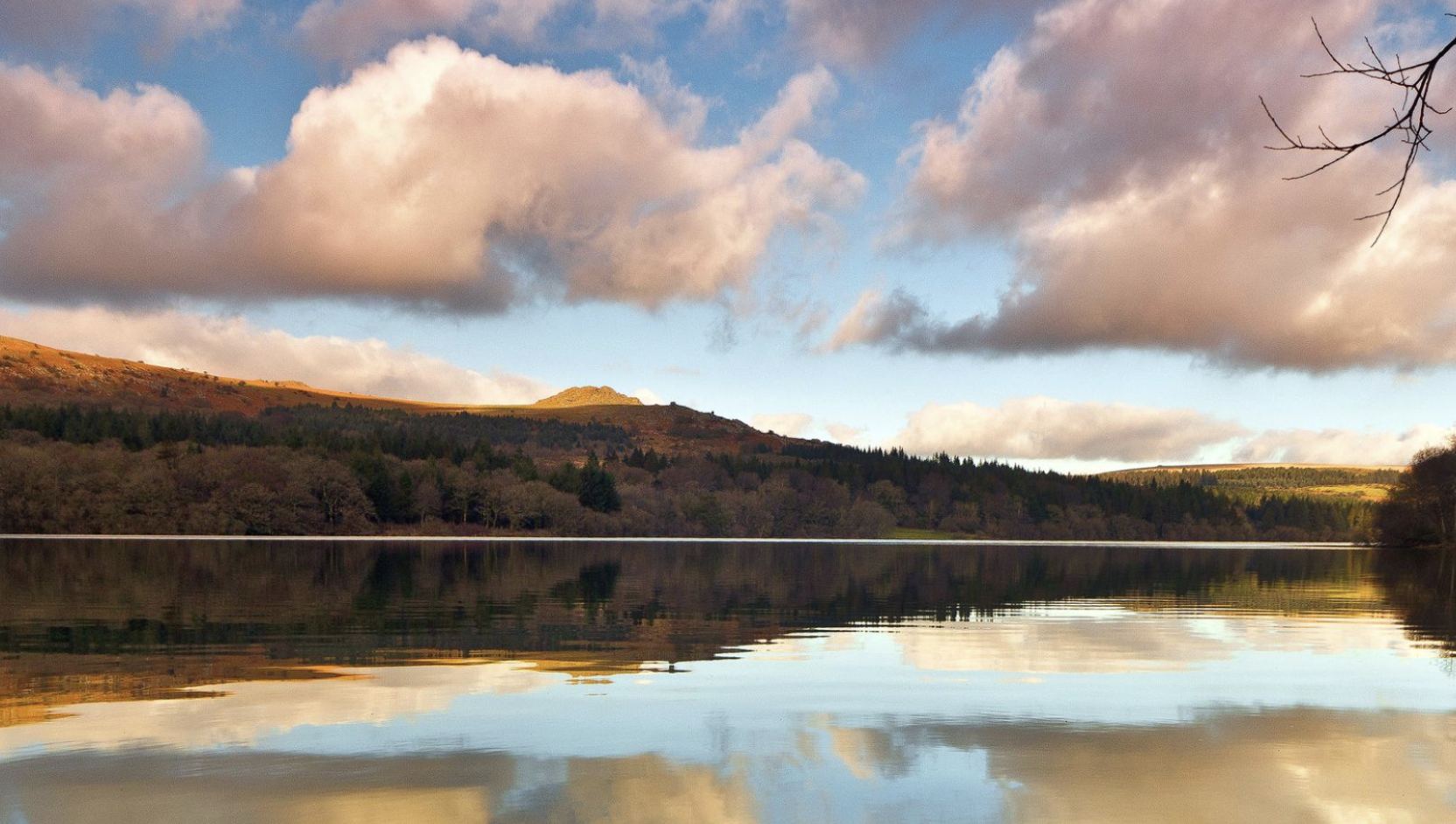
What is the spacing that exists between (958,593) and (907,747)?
43.1m

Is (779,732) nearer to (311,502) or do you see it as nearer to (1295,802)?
(1295,802)

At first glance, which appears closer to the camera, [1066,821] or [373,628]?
[1066,821]

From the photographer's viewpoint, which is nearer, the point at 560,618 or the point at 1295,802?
the point at 1295,802

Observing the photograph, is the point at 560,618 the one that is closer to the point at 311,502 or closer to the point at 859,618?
the point at 859,618

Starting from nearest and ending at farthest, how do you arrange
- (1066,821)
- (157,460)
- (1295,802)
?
(1066,821), (1295,802), (157,460)

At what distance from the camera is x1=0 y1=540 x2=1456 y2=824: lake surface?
15562 mm

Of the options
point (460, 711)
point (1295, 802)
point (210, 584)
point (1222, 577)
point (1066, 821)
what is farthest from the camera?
point (1222, 577)

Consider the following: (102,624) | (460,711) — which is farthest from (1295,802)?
(102,624)

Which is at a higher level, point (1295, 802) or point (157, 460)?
point (157, 460)

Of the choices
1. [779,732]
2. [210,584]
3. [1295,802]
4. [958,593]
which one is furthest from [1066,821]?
[210,584]

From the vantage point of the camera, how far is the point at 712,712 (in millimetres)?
22172

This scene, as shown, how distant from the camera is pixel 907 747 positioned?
19.0 m

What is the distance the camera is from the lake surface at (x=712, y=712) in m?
15.6

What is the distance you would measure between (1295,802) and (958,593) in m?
45.5
